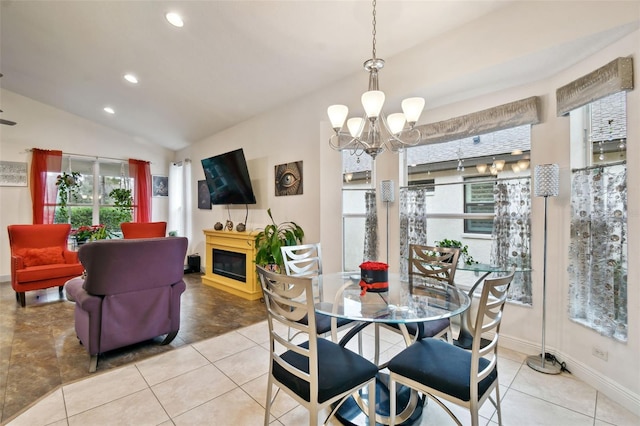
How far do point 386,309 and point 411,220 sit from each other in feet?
6.28

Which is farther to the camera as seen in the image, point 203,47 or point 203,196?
point 203,196

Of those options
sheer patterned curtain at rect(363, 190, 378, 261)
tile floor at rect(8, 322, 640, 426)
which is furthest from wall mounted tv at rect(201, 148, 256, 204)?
tile floor at rect(8, 322, 640, 426)

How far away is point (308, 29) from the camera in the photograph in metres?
2.85

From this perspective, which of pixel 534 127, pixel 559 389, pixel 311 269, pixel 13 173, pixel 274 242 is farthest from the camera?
pixel 13 173

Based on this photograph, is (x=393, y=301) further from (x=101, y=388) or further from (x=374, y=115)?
(x=101, y=388)

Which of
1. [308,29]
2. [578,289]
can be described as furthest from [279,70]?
[578,289]

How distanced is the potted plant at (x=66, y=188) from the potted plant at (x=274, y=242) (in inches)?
178

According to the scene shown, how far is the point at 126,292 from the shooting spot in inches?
104

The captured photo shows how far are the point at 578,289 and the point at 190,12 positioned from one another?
167 inches

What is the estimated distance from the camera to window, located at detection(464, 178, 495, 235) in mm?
3049

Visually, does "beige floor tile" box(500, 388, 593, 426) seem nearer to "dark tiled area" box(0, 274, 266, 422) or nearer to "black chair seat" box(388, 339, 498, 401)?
"black chair seat" box(388, 339, 498, 401)

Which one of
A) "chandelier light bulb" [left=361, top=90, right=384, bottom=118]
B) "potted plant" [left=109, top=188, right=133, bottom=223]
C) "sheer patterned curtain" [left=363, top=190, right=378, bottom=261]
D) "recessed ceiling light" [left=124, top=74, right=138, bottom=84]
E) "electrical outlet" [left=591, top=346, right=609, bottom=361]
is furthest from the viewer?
"potted plant" [left=109, top=188, right=133, bottom=223]

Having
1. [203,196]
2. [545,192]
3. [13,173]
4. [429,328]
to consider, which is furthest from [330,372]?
[13,173]

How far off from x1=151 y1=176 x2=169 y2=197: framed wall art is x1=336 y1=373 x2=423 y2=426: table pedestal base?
7076 millimetres
